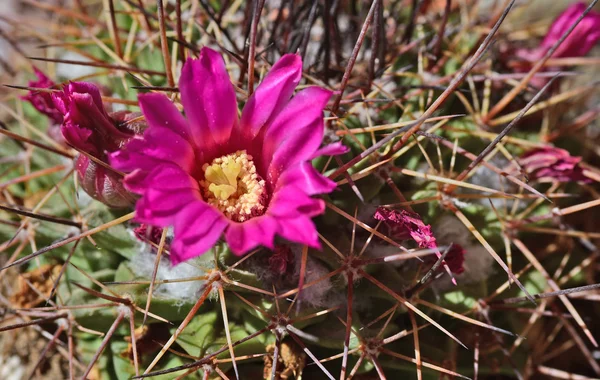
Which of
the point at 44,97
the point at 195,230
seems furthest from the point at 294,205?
the point at 44,97

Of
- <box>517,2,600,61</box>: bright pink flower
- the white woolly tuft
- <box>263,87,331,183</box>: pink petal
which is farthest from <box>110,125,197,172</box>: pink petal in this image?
<box>517,2,600,61</box>: bright pink flower

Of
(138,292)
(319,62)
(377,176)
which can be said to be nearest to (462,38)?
(319,62)

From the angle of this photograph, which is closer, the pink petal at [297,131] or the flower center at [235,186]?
the pink petal at [297,131]

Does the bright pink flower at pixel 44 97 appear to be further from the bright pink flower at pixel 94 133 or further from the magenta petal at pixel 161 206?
the magenta petal at pixel 161 206

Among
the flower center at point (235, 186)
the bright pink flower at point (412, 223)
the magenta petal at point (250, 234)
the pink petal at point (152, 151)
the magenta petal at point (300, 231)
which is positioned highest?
the pink petal at point (152, 151)

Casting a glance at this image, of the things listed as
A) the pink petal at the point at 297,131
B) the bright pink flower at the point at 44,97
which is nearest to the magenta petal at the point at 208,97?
the pink petal at the point at 297,131

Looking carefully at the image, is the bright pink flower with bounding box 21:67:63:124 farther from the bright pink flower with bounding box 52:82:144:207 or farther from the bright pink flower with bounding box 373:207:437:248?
the bright pink flower with bounding box 373:207:437:248
